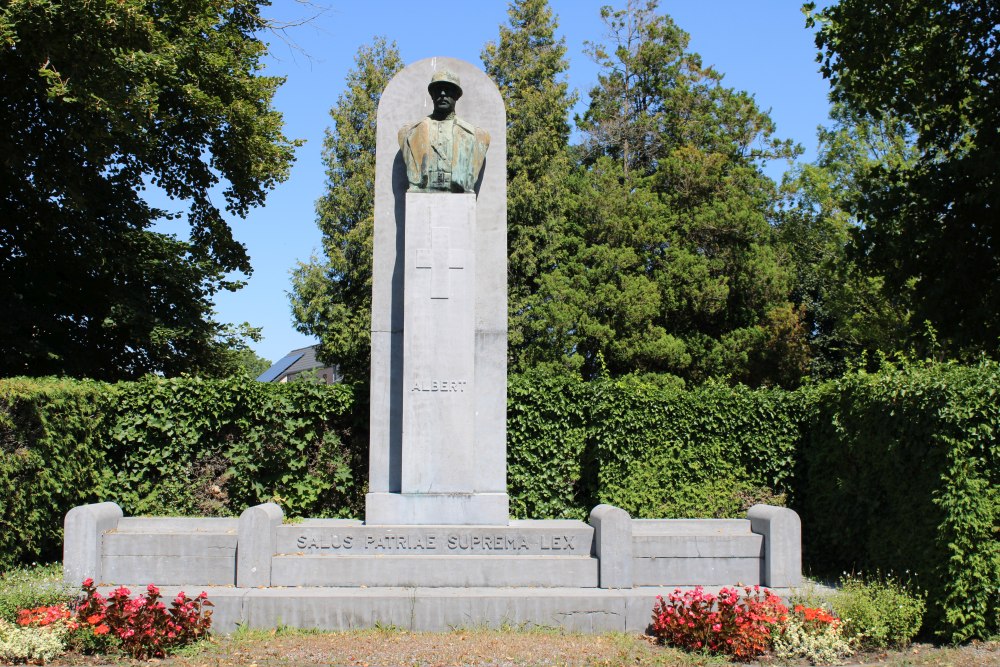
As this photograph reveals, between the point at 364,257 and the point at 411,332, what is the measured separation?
18.0m

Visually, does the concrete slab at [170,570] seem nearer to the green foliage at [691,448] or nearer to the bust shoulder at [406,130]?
the bust shoulder at [406,130]

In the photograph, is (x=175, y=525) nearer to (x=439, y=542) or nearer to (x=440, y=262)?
(x=439, y=542)

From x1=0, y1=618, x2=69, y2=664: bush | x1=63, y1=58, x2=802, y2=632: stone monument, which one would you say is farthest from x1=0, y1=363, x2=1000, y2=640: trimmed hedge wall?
x1=0, y1=618, x2=69, y2=664: bush

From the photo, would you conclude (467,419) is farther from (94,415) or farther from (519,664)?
(94,415)

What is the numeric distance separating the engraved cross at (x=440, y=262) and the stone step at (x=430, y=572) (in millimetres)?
3379

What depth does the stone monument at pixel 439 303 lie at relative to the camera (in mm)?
11508

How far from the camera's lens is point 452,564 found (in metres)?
10.6

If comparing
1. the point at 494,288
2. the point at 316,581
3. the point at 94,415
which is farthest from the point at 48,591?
the point at 494,288

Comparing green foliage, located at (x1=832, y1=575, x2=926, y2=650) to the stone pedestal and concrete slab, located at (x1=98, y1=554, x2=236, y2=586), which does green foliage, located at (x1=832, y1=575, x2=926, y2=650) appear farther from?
concrete slab, located at (x1=98, y1=554, x2=236, y2=586)

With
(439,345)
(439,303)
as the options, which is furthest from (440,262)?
(439,345)

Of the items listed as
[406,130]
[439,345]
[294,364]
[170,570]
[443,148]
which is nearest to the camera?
[170,570]

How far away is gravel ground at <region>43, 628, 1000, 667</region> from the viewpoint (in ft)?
27.9

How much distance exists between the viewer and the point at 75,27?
1537 cm

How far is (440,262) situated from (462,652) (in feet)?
16.4
